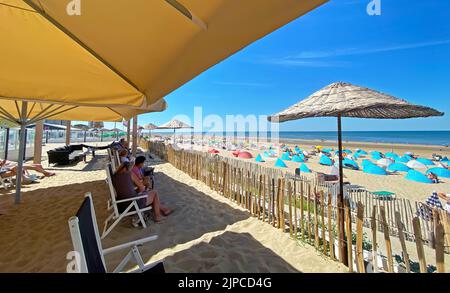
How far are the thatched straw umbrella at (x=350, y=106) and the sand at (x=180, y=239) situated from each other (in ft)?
2.87

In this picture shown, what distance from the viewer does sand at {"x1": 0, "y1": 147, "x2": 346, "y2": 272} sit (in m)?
2.45

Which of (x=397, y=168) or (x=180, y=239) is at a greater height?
(x=397, y=168)

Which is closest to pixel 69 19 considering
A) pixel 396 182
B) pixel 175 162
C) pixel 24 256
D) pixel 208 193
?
pixel 24 256

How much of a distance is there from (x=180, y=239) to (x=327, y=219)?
244 cm

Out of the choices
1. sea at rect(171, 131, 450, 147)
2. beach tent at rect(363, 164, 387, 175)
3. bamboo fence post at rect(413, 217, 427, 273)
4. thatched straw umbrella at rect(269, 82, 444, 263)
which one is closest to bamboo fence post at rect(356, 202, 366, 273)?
thatched straw umbrella at rect(269, 82, 444, 263)

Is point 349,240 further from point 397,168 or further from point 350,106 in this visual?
point 397,168

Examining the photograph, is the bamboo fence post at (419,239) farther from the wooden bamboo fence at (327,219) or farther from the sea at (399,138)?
the sea at (399,138)

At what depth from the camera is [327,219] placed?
347cm

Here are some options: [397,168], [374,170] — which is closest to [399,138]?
[397,168]

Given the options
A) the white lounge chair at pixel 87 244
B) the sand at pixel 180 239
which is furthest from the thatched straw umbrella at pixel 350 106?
the white lounge chair at pixel 87 244

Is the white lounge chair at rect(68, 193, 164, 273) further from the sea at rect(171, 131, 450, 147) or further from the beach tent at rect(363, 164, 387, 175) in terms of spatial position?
the sea at rect(171, 131, 450, 147)

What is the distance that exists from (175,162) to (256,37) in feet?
27.4

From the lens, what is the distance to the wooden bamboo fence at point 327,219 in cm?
216
